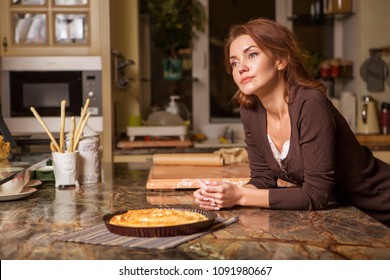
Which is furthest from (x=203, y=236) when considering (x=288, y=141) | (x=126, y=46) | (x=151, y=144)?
(x=126, y=46)

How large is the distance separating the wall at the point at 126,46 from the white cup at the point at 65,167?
8.31ft

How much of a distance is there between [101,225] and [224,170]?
3.36 ft

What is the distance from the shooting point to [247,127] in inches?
90.0

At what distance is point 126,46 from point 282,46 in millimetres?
3109

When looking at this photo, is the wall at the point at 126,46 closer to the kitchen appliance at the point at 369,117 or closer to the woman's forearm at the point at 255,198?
the kitchen appliance at the point at 369,117

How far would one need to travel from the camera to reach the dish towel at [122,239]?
4.61 feet

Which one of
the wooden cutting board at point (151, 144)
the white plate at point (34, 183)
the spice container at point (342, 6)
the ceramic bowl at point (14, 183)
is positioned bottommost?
the wooden cutting board at point (151, 144)

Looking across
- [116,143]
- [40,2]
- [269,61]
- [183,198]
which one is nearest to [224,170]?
[183,198]

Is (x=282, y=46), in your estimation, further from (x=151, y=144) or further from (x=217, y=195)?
(x=151, y=144)

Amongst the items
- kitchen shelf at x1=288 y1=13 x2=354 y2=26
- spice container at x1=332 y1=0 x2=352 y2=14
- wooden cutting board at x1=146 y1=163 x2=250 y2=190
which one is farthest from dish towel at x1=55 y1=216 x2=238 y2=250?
kitchen shelf at x1=288 y1=13 x2=354 y2=26

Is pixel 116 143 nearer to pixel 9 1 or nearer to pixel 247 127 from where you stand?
pixel 9 1

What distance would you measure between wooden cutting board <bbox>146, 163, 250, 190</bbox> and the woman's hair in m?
0.46

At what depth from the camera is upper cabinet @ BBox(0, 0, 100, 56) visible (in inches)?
172

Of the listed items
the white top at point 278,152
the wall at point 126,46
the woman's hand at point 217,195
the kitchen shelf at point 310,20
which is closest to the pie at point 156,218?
the woman's hand at point 217,195
